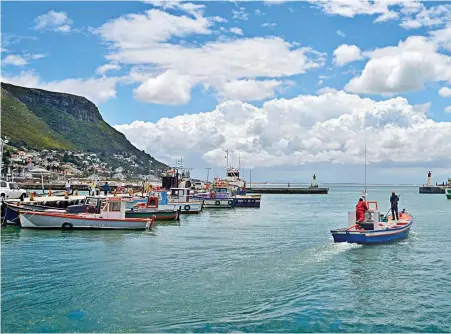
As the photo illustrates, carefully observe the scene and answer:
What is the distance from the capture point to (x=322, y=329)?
1479 cm

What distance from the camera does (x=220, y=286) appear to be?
65.2 ft

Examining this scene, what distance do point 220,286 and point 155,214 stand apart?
30.0 metres

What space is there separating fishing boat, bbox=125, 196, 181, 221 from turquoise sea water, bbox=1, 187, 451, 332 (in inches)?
510

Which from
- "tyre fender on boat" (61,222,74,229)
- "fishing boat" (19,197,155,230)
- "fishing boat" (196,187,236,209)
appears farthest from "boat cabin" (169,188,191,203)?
"tyre fender on boat" (61,222,74,229)

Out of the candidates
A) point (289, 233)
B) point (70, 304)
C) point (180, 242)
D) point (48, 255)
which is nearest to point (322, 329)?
point (70, 304)

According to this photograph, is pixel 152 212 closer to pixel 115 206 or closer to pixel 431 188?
pixel 115 206

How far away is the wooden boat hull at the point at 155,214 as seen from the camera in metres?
47.1

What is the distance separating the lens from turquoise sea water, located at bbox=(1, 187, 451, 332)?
1535cm

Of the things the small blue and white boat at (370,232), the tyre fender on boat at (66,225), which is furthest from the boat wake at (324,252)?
the tyre fender on boat at (66,225)

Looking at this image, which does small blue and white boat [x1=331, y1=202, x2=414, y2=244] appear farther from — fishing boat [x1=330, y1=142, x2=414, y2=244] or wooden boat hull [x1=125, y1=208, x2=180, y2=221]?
wooden boat hull [x1=125, y1=208, x2=180, y2=221]

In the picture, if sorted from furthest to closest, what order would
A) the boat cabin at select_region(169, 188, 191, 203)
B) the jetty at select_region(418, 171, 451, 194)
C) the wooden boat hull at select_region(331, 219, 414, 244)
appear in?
the jetty at select_region(418, 171, 451, 194), the boat cabin at select_region(169, 188, 191, 203), the wooden boat hull at select_region(331, 219, 414, 244)

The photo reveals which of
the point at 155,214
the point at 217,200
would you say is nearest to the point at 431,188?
the point at 217,200

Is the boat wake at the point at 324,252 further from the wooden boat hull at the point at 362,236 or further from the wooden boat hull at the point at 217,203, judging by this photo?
the wooden boat hull at the point at 217,203

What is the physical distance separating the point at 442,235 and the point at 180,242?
22565 millimetres
